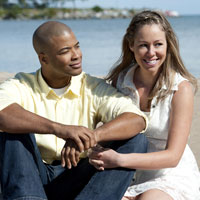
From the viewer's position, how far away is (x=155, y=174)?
338 cm

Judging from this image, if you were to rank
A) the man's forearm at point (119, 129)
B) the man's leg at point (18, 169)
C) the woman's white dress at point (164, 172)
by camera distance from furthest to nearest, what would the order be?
the woman's white dress at point (164, 172)
the man's forearm at point (119, 129)
the man's leg at point (18, 169)

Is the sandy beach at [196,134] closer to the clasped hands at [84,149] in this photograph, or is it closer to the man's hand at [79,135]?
the clasped hands at [84,149]

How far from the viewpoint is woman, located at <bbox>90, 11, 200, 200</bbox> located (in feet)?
10.5

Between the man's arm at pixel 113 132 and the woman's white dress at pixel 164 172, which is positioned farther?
the woman's white dress at pixel 164 172

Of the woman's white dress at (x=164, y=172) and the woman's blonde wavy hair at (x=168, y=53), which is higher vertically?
the woman's blonde wavy hair at (x=168, y=53)

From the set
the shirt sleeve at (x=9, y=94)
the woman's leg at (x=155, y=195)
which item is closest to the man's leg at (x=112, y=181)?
the woman's leg at (x=155, y=195)

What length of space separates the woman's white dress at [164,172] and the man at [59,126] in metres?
0.22

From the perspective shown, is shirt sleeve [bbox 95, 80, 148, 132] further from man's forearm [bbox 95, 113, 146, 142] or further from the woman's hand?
the woman's hand

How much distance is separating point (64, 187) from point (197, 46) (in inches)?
658

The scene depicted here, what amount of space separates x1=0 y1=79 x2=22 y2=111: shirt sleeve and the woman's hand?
2.05 ft

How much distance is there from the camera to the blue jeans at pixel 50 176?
2.94 m

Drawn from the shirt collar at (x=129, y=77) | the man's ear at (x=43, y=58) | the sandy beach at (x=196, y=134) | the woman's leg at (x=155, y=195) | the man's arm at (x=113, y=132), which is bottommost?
the sandy beach at (x=196, y=134)

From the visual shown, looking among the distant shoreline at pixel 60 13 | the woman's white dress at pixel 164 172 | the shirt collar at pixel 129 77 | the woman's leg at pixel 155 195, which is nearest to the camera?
the woman's leg at pixel 155 195

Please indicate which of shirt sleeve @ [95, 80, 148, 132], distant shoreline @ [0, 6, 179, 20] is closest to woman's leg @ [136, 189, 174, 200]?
shirt sleeve @ [95, 80, 148, 132]
